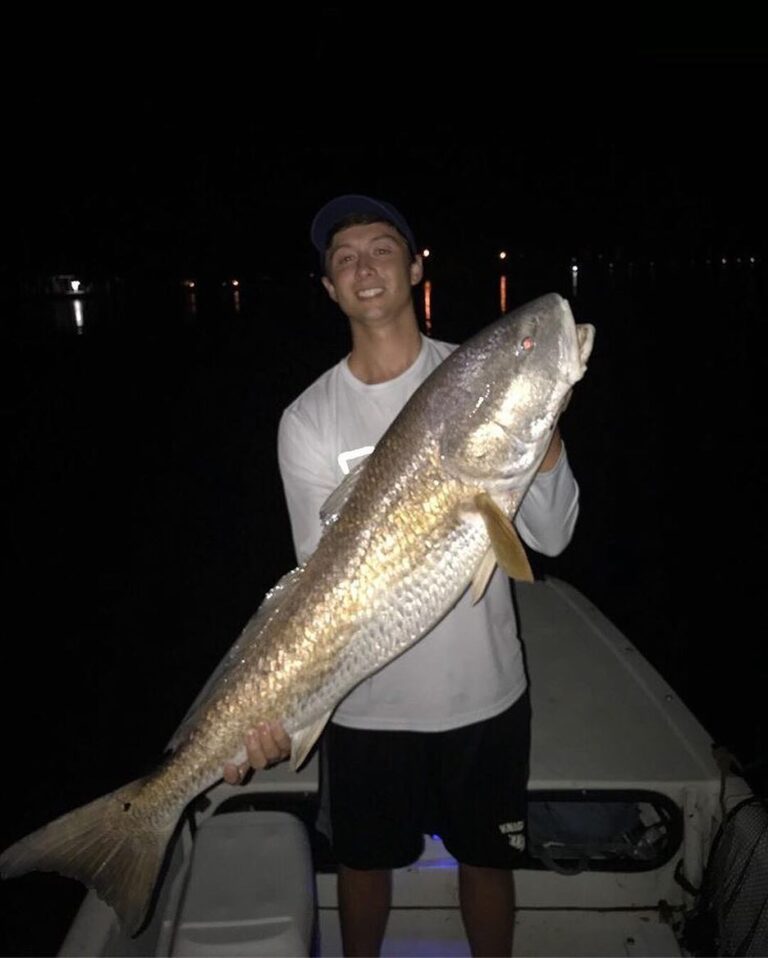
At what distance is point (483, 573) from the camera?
2.56m

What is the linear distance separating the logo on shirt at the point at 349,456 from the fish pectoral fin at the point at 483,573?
60cm

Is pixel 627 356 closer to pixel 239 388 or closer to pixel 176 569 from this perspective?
pixel 239 388

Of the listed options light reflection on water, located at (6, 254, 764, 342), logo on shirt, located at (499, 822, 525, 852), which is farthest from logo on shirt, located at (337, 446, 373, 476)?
light reflection on water, located at (6, 254, 764, 342)

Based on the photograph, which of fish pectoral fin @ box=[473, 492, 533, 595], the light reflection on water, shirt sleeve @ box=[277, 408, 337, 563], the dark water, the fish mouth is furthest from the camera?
the light reflection on water

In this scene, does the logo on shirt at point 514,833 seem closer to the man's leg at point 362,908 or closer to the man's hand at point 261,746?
the man's leg at point 362,908

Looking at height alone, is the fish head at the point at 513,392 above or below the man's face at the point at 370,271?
below

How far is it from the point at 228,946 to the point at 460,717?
3.32 feet

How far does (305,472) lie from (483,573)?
0.77m

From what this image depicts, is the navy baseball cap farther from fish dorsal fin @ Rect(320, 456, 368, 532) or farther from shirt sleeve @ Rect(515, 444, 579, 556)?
shirt sleeve @ Rect(515, 444, 579, 556)

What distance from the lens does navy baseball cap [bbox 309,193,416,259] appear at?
2.94m

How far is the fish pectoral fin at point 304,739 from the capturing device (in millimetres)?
2664

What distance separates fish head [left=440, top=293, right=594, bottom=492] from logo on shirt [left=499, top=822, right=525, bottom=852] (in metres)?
1.26

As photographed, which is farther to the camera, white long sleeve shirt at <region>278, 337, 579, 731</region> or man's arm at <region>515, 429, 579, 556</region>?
white long sleeve shirt at <region>278, 337, 579, 731</region>

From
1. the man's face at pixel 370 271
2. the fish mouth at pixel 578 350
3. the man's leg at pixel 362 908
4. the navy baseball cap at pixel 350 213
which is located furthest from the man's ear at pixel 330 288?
the man's leg at pixel 362 908
